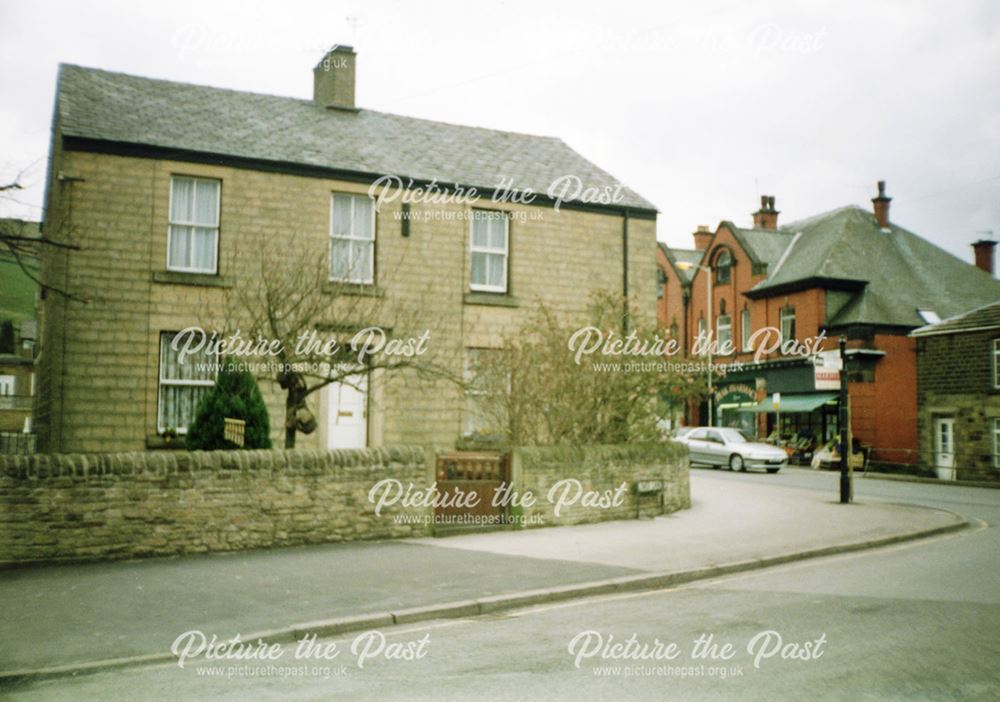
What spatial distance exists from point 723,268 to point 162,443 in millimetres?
34744

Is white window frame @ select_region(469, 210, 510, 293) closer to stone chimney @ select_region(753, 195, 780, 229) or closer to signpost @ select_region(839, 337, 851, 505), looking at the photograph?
signpost @ select_region(839, 337, 851, 505)

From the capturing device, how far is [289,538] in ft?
41.4

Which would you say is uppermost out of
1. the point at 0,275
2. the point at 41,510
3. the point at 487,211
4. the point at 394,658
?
the point at 487,211

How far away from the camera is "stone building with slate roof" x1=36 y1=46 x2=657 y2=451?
56.4ft

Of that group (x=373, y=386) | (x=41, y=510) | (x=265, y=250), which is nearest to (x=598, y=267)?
Result: (x=373, y=386)

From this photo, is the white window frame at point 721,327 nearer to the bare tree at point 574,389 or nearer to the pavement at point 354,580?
the bare tree at point 574,389

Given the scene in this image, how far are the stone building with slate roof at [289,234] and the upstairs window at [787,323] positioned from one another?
20.2m

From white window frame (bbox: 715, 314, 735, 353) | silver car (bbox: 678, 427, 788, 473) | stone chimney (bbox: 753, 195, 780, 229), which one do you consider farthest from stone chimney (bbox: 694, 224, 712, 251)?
silver car (bbox: 678, 427, 788, 473)

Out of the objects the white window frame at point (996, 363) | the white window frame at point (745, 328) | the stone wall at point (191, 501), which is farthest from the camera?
the white window frame at point (745, 328)

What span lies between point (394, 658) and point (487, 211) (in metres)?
15.0

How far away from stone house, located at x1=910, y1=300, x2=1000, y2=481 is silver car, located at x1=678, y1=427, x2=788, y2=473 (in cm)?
529

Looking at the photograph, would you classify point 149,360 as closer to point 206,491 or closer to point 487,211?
point 206,491

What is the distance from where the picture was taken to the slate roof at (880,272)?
123 feet

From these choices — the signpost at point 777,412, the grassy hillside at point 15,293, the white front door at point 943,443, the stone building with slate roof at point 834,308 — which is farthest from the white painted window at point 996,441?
the grassy hillside at point 15,293
